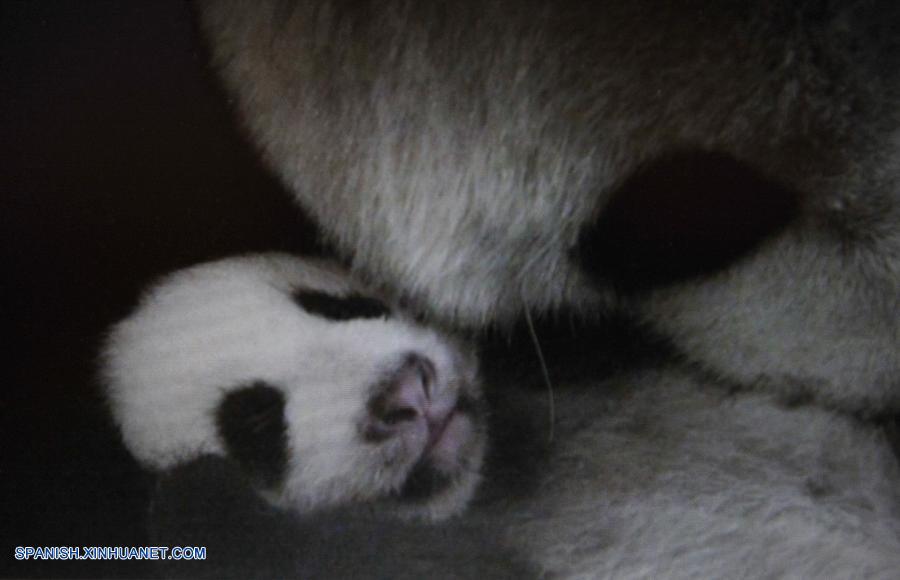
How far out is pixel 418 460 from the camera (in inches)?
21.4

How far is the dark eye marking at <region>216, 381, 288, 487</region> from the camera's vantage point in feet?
1.75

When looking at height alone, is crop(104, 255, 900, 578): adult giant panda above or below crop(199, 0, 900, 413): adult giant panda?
below

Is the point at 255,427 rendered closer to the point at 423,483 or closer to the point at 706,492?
the point at 423,483

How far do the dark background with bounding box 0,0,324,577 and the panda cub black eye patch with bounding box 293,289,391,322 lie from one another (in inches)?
1.2

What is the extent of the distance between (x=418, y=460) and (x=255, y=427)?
0.09 metres

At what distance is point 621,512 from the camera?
563mm

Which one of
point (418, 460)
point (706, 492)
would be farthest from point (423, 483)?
point (706, 492)

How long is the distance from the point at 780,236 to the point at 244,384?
30 cm

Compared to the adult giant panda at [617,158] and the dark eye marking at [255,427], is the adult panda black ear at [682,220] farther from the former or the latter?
the dark eye marking at [255,427]

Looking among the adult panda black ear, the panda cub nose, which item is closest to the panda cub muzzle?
the panda cub nose

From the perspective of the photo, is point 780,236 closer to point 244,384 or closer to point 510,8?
point 510,8

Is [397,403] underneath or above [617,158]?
underneath

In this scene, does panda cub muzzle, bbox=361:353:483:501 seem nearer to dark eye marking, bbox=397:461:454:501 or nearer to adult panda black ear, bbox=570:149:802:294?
dark eye marking, bbox=397:461:454:501

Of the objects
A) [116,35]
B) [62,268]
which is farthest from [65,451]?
[116,35]
